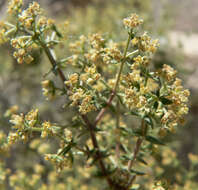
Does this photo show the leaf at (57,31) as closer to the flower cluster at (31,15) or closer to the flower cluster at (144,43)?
the flower cluster at (31,15)

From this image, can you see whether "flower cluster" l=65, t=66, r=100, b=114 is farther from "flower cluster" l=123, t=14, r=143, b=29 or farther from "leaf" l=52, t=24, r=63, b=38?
"leaf" l=52, t=24, r=63, b=38

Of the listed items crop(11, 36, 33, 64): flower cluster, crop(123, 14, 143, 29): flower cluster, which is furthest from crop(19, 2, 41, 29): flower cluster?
crop(123, 14, 143, 29): flower cluster

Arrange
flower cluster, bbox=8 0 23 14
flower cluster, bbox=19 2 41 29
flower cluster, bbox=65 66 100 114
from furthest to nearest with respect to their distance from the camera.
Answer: flower cluster, bbox=8 0 23 14
flower cluster, bbox=19 2 41 29
flower cluster, bbox=65 66 100 114

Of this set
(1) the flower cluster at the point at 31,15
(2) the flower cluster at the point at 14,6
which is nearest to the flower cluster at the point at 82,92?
(1) the flower cluster at the point at 31,15

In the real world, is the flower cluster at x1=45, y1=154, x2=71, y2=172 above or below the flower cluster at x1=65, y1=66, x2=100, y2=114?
below

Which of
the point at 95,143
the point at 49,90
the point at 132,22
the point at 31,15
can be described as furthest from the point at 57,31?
the point at 95,143

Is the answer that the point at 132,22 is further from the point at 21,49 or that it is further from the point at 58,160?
the point at 58,160

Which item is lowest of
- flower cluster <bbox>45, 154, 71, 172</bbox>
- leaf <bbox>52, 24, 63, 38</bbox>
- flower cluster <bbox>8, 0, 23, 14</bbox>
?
flower cluster <bbox>45, 154, 71, 172</bbox>

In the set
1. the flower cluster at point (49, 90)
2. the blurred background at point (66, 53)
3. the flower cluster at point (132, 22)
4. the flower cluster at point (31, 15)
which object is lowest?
the flower cluster at point (49, 90)

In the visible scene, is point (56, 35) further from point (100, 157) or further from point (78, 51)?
point (100, 157)

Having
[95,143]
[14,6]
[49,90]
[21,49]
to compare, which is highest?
[14,6]

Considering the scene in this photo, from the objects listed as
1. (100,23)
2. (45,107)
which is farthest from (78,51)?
(100,23)
